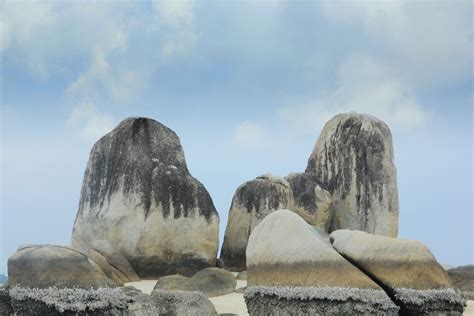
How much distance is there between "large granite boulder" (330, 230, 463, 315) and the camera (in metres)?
11.2

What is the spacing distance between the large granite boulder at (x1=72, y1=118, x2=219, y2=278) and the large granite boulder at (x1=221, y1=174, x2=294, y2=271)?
212cm

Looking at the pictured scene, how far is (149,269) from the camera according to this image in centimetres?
1927

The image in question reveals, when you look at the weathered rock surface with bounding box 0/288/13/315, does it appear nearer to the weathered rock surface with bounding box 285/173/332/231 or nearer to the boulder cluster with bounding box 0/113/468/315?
the boulder cluster with bounding box 0/113/468/315

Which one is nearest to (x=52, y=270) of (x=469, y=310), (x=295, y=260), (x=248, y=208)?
(x=295, y=260)

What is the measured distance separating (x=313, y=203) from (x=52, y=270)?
43.9 ft

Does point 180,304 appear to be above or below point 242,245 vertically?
below

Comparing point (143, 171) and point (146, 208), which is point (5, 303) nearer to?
point (146, 208)

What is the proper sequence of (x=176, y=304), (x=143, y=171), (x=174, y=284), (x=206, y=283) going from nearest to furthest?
(x=176, y=304) → (x=174, y=284) → (x=206, y=283) → (x=143, y=171)

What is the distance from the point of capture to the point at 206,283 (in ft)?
52.2

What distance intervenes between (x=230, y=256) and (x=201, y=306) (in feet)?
31.3

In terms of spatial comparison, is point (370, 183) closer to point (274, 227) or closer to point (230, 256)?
point (230, 256)

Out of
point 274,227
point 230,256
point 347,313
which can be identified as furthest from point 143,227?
point 347,313

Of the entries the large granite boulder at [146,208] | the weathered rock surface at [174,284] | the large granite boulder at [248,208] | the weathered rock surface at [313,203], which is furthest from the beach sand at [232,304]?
the weathered rock surface at [313,203]

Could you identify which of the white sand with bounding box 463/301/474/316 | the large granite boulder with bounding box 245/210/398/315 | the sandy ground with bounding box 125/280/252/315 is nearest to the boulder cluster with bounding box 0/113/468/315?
the large granite boulder with bounding box 245/210/398/315
